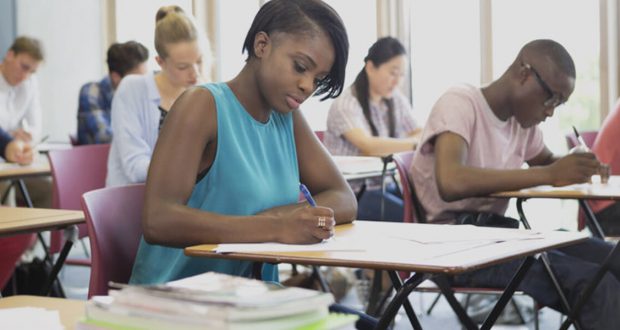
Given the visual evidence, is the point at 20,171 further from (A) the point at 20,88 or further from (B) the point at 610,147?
(B) the point at 610,147

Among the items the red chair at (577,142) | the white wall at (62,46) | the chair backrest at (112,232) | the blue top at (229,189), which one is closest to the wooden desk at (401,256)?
the blue top at (229,189)

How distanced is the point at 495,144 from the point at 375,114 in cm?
230

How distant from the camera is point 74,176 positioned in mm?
3988

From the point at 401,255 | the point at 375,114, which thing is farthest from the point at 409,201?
the point at 375,114

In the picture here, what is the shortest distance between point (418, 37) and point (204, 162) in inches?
196

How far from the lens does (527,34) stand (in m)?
6.36

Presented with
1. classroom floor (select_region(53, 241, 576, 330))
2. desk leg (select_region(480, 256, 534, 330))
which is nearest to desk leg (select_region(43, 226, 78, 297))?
desk leg (select_region(480, 256, 534, 330))

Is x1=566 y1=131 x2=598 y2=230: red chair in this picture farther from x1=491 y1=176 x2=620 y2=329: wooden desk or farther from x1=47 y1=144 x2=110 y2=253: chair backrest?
x1=47 y1=144 x2=110 y2=253: chair backrest

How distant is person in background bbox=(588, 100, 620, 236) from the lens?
409 centimetres

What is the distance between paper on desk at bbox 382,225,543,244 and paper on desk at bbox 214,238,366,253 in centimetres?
15

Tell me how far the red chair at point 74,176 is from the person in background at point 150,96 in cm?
14

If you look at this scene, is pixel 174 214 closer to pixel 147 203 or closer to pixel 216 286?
pixel 147 203

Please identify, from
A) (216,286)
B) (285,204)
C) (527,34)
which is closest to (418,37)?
(527,34)

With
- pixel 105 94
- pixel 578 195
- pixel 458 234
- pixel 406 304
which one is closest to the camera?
pixel 458 234
